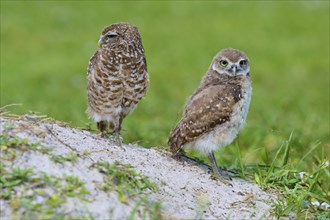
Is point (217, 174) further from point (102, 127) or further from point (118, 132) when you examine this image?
point (102, 127)

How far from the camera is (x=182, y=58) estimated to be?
19.0m

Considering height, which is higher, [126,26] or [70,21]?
[126,26]

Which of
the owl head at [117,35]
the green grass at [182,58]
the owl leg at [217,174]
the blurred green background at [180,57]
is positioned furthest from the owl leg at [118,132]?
the blurred green background at [180,57]

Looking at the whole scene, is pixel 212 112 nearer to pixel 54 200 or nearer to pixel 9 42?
pixel 54 200

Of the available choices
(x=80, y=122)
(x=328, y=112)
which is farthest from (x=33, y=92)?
(x=328, y=112)

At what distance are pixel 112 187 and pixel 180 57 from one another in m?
13.9

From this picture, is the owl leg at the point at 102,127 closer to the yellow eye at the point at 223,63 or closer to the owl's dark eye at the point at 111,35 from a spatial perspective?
the owl's dark eye at the point at 111,35

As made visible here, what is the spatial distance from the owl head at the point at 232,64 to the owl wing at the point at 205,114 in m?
0.26

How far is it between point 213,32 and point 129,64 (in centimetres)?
1484

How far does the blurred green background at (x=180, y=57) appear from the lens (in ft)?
36.2

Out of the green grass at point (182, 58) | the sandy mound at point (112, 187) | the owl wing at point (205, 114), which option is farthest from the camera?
the green grass at point (182, 58)

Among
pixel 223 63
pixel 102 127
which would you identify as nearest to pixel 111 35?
pixel 102 127

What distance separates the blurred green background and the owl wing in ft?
3.58

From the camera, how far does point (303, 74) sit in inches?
688
